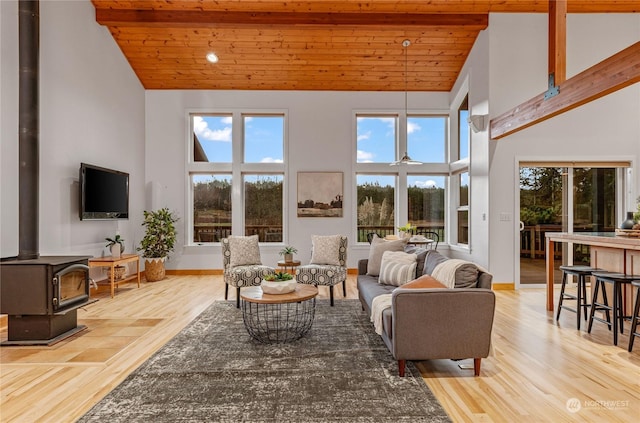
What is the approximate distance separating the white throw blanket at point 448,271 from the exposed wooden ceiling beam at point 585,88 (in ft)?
7.33

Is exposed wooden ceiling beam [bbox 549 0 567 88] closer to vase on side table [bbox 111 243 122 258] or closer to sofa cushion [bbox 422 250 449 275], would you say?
sofa cushion [bbox 422 250 449 275]

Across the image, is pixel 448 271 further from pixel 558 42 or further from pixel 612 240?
pixel 558 42

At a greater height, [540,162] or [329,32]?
[329,32]

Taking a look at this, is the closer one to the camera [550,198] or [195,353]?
[195,353]

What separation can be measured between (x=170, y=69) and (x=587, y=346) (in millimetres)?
7429

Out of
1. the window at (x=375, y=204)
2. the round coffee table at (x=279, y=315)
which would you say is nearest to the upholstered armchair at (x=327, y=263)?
the round coffee table at (x=279, y=315)

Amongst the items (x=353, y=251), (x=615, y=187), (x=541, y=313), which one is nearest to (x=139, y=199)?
(x=353, y=251)

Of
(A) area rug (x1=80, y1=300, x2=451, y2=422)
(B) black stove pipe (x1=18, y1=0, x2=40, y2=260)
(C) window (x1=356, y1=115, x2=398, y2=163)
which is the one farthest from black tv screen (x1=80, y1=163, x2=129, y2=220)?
(C) window (x1=356, y1=115, x2=398, y2=163)

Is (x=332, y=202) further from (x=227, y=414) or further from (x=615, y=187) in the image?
(x=227, y=414)

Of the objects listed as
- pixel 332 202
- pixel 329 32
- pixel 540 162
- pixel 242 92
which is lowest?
pixel 332 202

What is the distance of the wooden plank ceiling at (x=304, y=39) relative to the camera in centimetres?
567

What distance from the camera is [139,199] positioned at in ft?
22.8

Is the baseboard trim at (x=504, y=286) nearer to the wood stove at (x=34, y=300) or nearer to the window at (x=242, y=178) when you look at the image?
the window at (x=242, y=178)

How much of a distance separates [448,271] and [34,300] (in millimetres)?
3753
